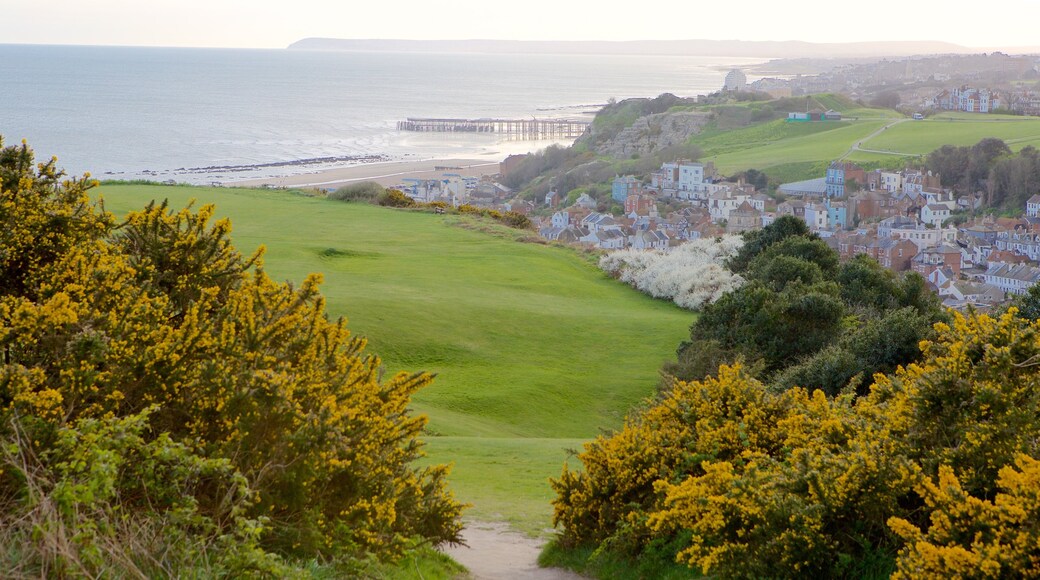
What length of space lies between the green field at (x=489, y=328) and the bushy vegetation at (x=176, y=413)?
4.63m

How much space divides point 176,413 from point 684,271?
25627 mm

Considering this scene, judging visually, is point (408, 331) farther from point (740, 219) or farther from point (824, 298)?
point (740, 219)

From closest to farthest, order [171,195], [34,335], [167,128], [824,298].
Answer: [34,335], [824,298], [171,195], [167,128]

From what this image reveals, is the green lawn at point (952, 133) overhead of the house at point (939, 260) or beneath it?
overhead

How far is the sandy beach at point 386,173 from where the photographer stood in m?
71.6

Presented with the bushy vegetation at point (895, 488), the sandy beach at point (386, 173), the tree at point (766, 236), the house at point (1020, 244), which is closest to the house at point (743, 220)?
the house at point (1020, 244)

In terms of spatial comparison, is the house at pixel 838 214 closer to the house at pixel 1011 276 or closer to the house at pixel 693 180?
the house at pixel 693 180

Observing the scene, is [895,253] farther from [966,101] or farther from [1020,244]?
[966,101]

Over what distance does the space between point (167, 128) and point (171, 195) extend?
240ft

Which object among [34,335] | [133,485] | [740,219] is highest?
[34,335]

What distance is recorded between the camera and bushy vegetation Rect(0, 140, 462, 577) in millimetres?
5586

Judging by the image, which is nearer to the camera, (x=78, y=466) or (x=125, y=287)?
(x=78, y=466)

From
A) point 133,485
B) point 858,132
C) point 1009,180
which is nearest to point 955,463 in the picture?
point 133,485

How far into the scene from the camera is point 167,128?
107625 mm
